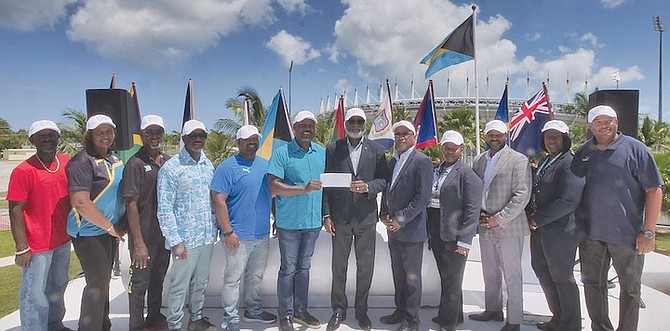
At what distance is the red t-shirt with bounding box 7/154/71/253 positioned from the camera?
11.0 ft

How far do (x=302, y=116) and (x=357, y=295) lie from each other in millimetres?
1913

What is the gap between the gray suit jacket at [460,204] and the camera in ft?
12.5

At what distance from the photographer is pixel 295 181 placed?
3.97 m

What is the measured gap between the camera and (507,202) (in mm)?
3957

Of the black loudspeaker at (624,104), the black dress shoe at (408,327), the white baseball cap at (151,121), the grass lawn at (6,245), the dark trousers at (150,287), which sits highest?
the black loudspeaker at (624,104)

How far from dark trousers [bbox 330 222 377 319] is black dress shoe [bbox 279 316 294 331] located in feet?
1.54

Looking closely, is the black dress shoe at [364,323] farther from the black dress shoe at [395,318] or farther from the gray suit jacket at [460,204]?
the gray suit jacket at [460,204]

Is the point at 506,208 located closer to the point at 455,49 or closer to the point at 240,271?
the point at 240,271

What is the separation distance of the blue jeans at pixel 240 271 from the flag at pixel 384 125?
11.2 feet

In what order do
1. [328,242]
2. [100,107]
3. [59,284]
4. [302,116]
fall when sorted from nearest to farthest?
[59,284], [302,116], [328,242], [100,107]

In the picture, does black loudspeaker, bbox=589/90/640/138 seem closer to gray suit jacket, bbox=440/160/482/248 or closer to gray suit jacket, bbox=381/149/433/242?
gray suit jacket, bbox=440/160/482/248

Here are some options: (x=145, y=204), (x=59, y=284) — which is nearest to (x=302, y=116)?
(x=145, y=204)

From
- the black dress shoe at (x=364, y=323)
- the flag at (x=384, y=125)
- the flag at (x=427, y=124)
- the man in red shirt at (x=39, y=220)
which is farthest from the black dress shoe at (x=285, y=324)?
the flag at (x=427, y=124)

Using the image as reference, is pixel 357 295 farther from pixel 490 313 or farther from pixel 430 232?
pixel 490 313
